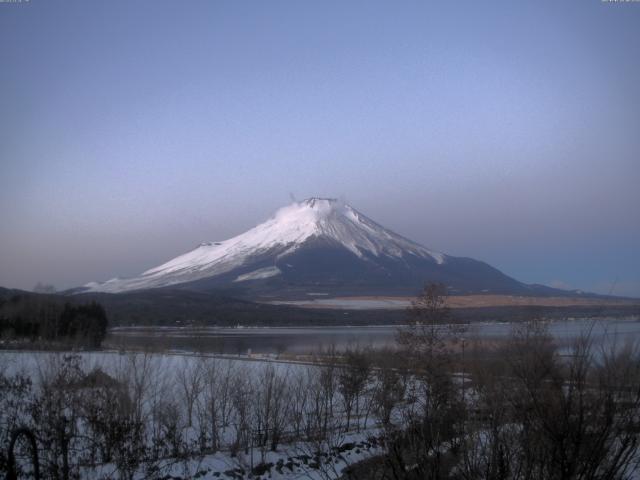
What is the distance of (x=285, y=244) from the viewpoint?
15125cm

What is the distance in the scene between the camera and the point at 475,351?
18.8 meters

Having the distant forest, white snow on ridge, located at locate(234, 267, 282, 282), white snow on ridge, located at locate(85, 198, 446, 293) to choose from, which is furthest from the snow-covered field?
white snow on ridge, located at locate(85, 198, 446, 293)

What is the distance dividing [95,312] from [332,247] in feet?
357

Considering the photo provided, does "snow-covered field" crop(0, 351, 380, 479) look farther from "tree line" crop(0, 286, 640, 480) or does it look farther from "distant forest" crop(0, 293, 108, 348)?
"distant forest" crop(0, 293, 108, 348)

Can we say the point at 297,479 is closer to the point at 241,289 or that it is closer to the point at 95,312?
the point at 95,312

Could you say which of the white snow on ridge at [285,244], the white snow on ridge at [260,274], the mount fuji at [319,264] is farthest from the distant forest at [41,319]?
the white snow on ridge at [285,244]

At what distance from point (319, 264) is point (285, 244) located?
2150 cm

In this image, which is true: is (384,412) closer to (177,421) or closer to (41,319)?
(177,421)

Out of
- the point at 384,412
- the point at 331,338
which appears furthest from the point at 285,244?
the point at 384,412

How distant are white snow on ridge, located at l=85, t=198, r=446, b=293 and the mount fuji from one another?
22cm

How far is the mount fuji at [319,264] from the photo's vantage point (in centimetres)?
11225

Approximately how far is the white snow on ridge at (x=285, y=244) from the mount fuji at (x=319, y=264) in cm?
22

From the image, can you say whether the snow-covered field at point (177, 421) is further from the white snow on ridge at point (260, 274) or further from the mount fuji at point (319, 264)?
the white snow on ridge at point (260, 274)

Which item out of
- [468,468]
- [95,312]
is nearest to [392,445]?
[468,468]
